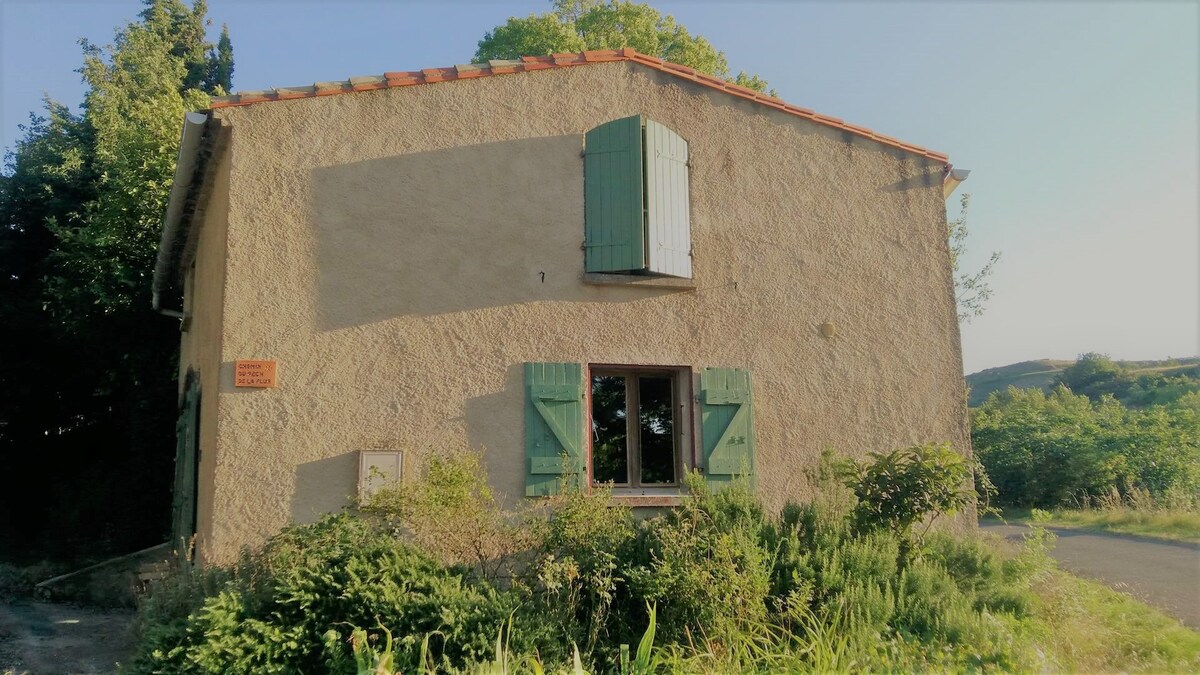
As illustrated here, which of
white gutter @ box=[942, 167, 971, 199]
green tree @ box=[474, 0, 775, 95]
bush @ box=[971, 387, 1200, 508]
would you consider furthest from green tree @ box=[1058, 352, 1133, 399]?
white gutter @ box=[942, 167, 971, 199]

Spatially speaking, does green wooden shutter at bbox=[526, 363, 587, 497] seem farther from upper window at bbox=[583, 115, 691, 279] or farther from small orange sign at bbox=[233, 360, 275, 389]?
small orange sign at bbox=[233, 360, 275, 389]

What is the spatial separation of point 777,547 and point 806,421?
6.61ft

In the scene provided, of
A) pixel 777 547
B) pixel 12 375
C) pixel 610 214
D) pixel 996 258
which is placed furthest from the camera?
pixel 996 258

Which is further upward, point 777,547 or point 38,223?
point 38,223

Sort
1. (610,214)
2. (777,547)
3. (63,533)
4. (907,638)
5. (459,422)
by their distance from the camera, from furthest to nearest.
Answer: (63,533)
(610,214)
(459,422)
(777,547)
(907,638)

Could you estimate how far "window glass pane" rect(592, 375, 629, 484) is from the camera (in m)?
7.34

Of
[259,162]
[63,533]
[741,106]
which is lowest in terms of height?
[63,533]

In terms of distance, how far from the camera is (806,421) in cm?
744

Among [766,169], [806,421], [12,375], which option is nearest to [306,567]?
[806,421]

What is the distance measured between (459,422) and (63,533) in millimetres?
9960

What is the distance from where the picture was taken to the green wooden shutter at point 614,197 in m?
7.16

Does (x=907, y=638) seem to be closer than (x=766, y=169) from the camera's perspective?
Yes

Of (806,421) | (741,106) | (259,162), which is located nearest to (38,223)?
(259,162)

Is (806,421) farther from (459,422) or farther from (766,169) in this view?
(459,422)
